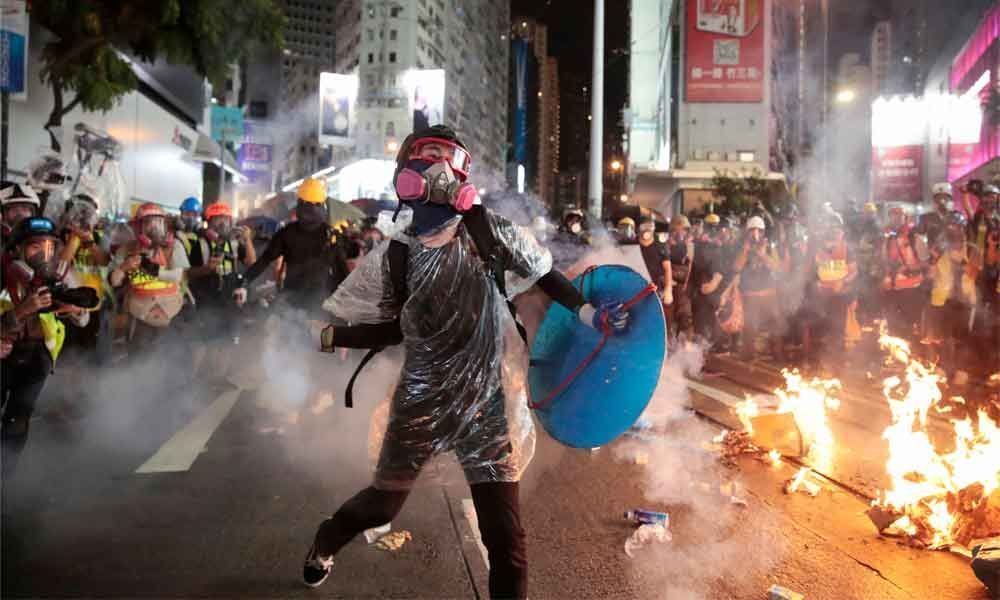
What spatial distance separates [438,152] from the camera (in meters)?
2.71

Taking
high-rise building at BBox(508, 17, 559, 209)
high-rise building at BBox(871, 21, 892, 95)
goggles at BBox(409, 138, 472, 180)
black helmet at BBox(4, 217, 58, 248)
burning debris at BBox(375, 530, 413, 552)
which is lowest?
burning debris at BBox(375, 530, 413, 552)

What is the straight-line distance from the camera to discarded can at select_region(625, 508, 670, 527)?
378 centimetres

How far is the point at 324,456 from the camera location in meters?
5.29

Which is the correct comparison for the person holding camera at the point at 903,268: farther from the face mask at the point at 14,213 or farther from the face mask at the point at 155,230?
the face mask at the point at 14,213

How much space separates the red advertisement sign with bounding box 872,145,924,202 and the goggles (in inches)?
1740

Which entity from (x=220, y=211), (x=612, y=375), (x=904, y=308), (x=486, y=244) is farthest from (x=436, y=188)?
(x=904, y=308)

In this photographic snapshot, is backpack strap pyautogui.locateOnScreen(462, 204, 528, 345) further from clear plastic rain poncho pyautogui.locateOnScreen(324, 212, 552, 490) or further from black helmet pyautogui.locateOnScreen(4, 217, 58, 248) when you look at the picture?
black helmet pyautogui.locateOnScreen(4, 217, 58, 248)

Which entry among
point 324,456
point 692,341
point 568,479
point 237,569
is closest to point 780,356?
point 692,341

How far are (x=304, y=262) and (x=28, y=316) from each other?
2529 millimetres

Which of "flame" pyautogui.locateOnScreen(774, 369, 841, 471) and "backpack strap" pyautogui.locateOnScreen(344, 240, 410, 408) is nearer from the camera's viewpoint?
"backpack strap" pyautogui.locateOnScreen(344, 240, 410, 408)

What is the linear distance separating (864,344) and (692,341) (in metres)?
2.59

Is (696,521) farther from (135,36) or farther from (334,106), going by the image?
(334,106)

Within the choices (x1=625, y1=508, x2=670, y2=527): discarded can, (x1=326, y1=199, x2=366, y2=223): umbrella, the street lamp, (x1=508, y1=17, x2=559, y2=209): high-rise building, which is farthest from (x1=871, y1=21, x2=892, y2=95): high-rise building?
(x1=625, y1=508, x2=670, y2=527): discarded can

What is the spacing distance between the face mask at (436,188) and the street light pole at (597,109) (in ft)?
72.2
